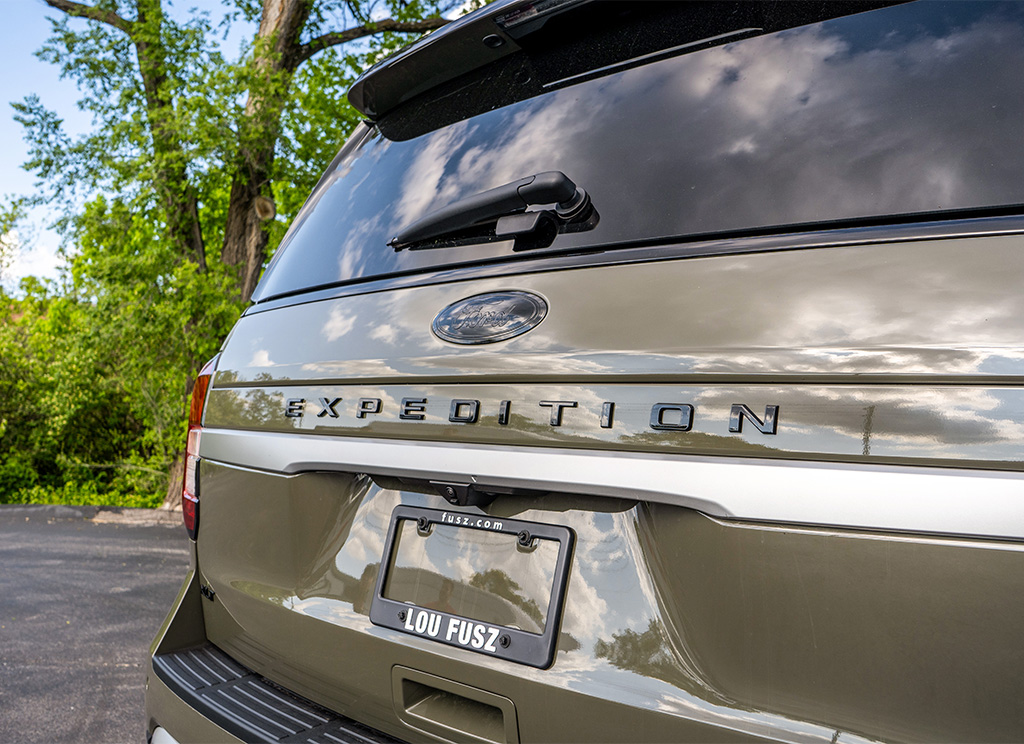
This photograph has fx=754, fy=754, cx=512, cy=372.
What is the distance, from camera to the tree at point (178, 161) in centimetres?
1002

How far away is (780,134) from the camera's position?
1.26 meters

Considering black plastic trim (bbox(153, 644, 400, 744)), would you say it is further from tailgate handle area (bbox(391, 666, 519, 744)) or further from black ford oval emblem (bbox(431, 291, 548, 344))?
black ford oval emblem (bbox(431, 291, 548, 344))

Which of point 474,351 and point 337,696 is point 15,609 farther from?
point 474,351

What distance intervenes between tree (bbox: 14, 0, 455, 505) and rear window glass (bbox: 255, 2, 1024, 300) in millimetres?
9496

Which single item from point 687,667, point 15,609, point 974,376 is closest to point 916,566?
point 974,376

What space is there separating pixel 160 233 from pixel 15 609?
24.2 feet

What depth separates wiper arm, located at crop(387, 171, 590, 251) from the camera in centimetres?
139

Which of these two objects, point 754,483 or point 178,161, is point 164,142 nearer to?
point 178,161

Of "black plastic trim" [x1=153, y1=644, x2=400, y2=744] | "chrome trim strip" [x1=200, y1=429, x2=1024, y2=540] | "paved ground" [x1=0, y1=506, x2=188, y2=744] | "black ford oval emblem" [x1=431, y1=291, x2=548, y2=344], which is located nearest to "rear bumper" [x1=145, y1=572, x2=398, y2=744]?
"black plastic trim" [x1=153, y1=644, x2=400, y2=744]

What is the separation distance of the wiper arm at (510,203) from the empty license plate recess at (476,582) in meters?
0.58

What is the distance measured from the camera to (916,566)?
0.94 m

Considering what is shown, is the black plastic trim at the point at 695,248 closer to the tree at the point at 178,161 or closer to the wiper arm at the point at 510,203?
the wiper arm at the point at 510,203

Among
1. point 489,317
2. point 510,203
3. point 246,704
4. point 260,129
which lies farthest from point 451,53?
point 260,129

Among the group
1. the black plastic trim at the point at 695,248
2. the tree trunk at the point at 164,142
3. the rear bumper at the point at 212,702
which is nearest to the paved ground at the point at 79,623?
the rear bumper at the point at 212,702
